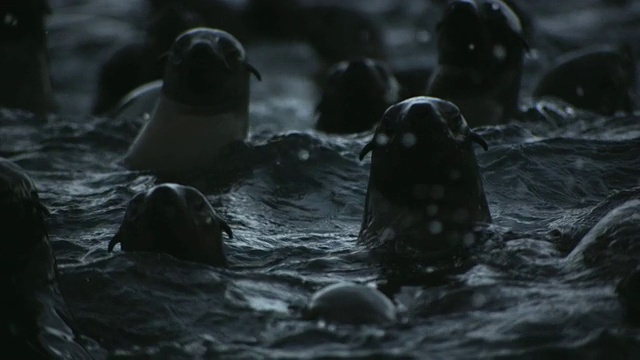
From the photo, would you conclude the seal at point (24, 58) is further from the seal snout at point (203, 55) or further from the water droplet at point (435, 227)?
the water droplet at point (435, 227)

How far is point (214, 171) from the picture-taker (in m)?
9.45

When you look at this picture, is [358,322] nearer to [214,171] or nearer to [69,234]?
[69,234]

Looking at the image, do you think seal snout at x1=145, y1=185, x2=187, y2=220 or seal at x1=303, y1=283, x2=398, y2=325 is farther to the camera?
seal snout at x1=145, y1=185, x2=187, y2=220

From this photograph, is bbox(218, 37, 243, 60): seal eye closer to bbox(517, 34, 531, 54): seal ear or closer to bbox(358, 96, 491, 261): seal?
bbox(517, 34, 531, 54): seal ear

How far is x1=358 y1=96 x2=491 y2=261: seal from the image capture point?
7.10 m

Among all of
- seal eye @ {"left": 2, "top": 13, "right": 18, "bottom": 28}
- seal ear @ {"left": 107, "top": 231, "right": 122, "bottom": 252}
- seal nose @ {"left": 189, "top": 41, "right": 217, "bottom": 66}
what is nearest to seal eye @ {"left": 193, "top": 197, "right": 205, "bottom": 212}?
seal ear @ {"left": 107, "top": 231, "right": 122, "bottom": 252}

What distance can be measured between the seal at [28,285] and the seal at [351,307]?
97cm

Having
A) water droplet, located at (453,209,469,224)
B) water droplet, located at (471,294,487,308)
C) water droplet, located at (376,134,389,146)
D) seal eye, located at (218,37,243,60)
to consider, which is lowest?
water droplet, located at (471,294,487,308)

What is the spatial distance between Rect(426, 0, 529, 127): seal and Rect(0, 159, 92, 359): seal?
15.3ft

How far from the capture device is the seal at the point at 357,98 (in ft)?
36.3

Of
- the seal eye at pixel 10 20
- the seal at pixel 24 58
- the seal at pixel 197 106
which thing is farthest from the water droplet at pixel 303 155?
the seal eye at pixel 10 20

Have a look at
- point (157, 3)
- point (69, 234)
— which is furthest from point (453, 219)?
point (157, 3)

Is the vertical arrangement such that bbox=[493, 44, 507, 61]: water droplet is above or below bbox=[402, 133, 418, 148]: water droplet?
below

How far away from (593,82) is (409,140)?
5.28 meters
